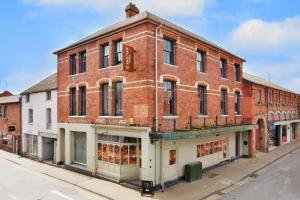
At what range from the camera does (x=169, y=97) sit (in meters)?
15.9

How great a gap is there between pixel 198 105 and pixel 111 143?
22.7ft

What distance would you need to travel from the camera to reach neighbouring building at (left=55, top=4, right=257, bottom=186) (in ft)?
47.7

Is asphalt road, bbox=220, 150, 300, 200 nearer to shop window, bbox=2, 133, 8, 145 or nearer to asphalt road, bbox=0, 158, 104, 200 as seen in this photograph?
asphalt road, bbox=0, 158, 104, 200

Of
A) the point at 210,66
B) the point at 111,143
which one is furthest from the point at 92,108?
the point at 210,66

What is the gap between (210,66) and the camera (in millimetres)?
19984

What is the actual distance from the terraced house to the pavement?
84 centimetres

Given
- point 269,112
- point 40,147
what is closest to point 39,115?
point 40,147

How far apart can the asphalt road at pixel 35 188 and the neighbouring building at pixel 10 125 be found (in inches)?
409

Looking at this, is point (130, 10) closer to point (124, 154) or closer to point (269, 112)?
point (124, 154)

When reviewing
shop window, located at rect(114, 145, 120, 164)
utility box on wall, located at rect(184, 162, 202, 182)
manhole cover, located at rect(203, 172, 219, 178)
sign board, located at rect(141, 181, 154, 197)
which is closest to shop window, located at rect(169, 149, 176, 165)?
utility box on wall, located at rect(184, 162, 202, 182)

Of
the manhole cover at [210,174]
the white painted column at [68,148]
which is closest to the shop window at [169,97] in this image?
the manhole cover at [210,174]

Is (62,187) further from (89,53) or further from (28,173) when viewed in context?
(89,53)

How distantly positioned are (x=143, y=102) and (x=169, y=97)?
228cm

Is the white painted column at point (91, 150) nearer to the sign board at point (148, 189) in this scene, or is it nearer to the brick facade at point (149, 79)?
the brick facade at point (149, 79)
